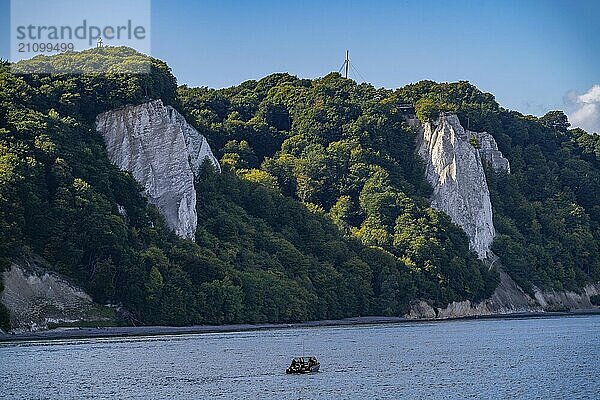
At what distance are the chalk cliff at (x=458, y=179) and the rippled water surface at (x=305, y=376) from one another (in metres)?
52.8

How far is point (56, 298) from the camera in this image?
88.0m

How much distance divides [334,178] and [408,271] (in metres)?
25.8

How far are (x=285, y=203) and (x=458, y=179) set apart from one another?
30523 millimetres

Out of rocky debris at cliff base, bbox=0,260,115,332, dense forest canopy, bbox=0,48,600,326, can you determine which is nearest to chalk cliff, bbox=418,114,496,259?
dense forest canopy, bbox=0,48,600,326

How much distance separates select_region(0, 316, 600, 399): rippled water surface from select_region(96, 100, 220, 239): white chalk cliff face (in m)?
21.2

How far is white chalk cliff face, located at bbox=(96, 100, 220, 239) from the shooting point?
114 meters

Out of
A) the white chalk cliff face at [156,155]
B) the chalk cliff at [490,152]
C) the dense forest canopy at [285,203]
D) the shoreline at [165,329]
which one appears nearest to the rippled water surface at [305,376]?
the shoreline at [165,329]

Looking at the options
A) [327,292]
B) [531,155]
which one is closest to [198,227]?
[327,292]

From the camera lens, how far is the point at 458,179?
154500 mm

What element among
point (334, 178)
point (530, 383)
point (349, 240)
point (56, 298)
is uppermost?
point (334, 178)

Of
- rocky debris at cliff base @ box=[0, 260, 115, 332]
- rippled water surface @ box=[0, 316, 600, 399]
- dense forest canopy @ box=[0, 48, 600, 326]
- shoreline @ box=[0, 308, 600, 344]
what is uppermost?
dense forest canopy @ box=[0, 48, 600, 326]

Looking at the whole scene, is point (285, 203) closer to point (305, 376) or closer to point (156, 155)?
point (156, 155)

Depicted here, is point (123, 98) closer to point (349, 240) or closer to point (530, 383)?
point (349, 240)

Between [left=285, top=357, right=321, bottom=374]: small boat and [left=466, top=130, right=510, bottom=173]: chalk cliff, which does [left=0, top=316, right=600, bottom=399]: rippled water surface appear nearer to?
[left=285, top=357, right=321, bottom=374]: small boat
